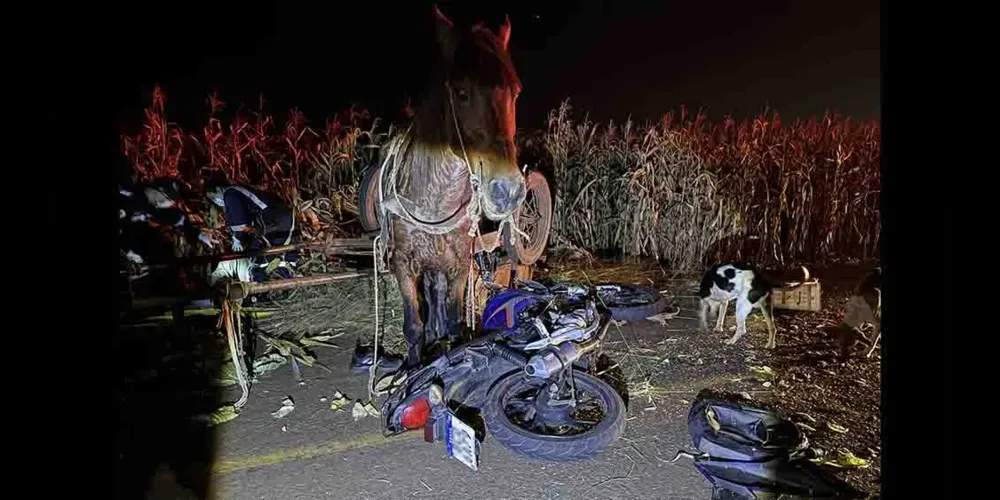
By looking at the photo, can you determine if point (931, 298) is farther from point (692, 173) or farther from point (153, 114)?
point (153, 114)

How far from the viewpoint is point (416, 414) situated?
348cm

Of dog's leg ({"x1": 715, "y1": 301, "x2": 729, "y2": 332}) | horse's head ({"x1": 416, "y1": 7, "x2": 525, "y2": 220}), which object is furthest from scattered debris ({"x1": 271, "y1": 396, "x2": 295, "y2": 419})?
dog's leg ({"x1": 715, "y1": 301, "x2": 729, "y2": 332})

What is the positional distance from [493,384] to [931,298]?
303 cm

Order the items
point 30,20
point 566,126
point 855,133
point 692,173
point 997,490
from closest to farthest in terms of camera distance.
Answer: point 997,490, point 30,20, point 692,173, point 566,126, point 855,133

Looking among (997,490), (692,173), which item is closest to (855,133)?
(692,173)

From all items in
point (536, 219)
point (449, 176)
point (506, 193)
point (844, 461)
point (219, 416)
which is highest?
point (449, 176)

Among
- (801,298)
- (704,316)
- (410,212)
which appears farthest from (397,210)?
(801,298)

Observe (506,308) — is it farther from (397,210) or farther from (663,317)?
(663,317)

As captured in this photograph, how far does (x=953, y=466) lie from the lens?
2.38ft

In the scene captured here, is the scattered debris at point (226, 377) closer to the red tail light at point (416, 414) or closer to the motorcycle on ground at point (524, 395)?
the motorcycle on ground at point (524, 395)

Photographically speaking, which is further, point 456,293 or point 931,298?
point 456,293

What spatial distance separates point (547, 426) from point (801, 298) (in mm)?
4129

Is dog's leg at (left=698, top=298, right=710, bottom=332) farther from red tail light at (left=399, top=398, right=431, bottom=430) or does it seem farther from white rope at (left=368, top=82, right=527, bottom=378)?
red tail light at (left=399, top=398, right=431, bottom=430)

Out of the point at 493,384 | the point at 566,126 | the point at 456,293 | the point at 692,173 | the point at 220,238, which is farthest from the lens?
the point at 566,126
